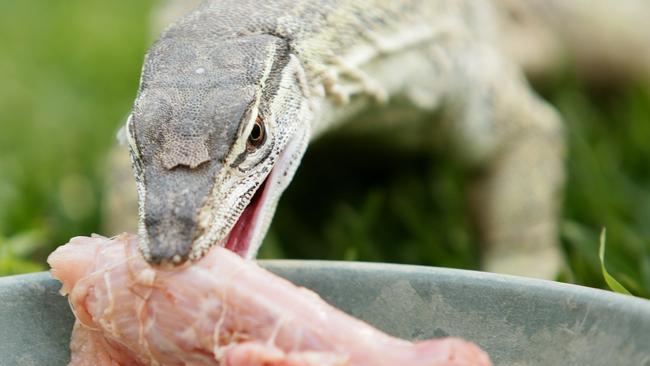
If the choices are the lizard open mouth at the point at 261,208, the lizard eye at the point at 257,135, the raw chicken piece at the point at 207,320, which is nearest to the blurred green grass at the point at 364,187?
the lizard open mouth at the point at 261,208

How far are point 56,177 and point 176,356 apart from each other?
2.81 m

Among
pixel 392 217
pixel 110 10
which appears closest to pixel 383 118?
pixel 392 217

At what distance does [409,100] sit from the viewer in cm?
346

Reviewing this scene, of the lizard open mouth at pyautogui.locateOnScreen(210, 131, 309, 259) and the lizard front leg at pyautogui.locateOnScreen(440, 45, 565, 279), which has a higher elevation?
the lizard open mouth at pyautogui.locateOnScreen(210, 131, 309, 259)

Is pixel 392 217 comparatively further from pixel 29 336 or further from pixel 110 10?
pixel 110 10

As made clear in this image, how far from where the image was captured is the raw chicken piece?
171 centimetres

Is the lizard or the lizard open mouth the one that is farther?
the lizard open mouth

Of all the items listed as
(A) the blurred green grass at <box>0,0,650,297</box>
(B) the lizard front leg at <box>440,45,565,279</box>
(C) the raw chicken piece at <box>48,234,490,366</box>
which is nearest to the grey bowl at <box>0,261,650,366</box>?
(C) the raw chicken piece at <box>48,234,490,366</box>

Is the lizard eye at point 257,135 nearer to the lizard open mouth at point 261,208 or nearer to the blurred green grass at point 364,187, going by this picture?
the lizard open mouth at point 261,208

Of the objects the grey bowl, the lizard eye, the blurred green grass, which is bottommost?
the blurred green grass

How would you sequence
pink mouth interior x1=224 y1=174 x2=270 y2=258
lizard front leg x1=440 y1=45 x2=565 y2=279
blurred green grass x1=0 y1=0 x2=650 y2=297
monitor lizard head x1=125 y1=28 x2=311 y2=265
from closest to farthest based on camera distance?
monitor lizard head x1=125 y1=28 x2=311 y2=265
pink mouth interior x1=224 y1=174 x2=270 y2=258
blurred green grass x1=0 y1=0 x2=650 y2=297
lizard front leg x1=440 y1=45 x2=565 y2=279

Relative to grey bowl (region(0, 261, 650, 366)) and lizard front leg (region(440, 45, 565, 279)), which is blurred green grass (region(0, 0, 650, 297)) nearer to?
lizard front leg (region(440, 45, 565, 279))

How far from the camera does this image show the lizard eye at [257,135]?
2.24 meters

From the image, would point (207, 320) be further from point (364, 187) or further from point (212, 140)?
point (364, 187)
